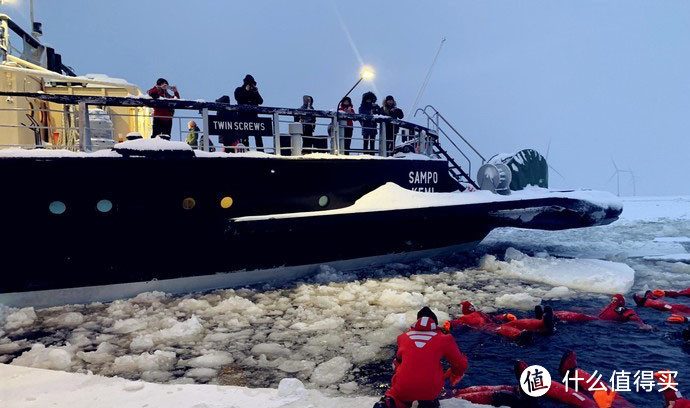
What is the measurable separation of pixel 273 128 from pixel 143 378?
4.30 meters

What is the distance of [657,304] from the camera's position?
6.75 metres

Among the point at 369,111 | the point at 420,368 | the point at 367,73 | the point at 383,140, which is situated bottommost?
the point at 420,368

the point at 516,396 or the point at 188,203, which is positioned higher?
the point at 188,203

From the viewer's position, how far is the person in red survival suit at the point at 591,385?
4.07 meters

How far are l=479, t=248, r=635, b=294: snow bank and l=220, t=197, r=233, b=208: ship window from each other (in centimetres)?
480

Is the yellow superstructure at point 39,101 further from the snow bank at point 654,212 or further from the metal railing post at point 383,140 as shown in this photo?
the snow bank at point 654,212

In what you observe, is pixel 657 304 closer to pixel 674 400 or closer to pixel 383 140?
pixel 674 400

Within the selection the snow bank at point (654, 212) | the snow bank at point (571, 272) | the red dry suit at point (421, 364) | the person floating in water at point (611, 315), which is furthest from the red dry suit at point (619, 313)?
the snow bank at point (654, 212)

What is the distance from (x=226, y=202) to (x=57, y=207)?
2.09 meters

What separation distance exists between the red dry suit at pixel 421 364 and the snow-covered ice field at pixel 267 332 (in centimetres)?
36

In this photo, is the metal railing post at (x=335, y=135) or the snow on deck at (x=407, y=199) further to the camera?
the metal railing post at (x=335, y=135)

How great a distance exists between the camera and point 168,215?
22.8 feet

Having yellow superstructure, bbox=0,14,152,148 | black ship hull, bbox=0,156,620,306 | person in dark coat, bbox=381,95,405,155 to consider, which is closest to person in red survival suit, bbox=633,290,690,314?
black ship hull, bbox=0,156,620,306

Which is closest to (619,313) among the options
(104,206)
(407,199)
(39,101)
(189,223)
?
(407,199)
